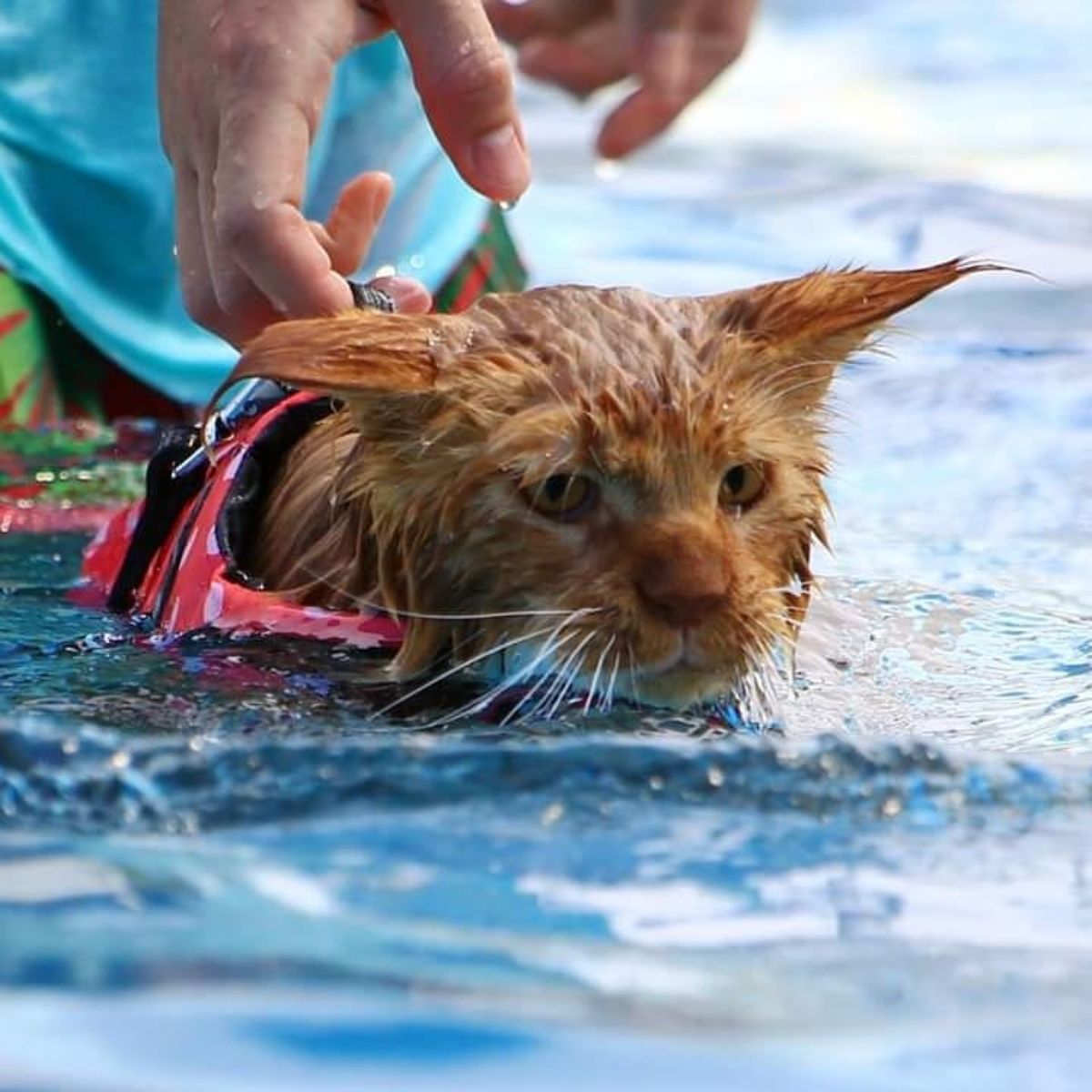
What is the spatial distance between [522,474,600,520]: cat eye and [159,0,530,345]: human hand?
0.51m

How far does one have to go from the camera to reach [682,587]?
9.02 feet

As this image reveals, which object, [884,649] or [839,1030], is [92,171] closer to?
[884,649]

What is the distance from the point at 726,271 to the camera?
24.0 feet

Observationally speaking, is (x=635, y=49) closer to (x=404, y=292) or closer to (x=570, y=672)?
(x=404, y=292)

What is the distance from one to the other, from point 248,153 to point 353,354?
506mm

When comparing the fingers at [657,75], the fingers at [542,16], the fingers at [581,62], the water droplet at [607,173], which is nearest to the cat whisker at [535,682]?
the fingers at [657,75]

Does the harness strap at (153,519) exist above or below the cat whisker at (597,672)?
above

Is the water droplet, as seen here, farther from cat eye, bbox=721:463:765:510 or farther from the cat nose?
the cat nose

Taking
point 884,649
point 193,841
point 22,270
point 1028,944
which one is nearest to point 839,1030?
point 1028,944

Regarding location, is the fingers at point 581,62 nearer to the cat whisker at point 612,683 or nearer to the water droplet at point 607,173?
the cat whisker at point 612,683

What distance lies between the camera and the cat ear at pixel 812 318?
3096mm

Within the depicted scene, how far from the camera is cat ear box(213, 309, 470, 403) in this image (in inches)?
112

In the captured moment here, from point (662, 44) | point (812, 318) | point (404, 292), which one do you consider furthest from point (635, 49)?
point (812, 318)

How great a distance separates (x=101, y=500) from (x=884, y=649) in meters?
1.65
